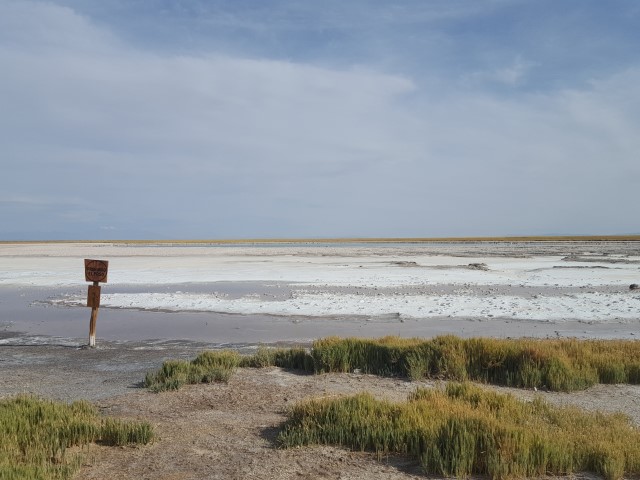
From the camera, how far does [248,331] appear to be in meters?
14.4

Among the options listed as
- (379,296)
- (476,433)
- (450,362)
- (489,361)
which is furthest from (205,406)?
(379,296)

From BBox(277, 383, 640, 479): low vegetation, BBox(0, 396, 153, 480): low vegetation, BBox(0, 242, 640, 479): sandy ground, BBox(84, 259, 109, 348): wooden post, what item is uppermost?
BBox(84, 259, 109, 348): wooden post

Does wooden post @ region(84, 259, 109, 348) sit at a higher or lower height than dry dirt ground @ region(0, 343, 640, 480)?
higher

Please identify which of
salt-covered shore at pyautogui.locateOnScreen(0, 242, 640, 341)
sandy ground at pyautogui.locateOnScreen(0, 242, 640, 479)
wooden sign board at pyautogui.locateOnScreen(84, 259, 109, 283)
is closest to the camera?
sandy ground at pyautogui.locateOnScreen(0, 242, 640, 479)

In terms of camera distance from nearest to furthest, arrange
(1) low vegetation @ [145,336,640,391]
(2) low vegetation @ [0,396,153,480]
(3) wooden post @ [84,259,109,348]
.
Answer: (2) low vegetation @ [0,396,153,480] < (1) low vegetation @ [145,336,640,391] < (3) wooden post @ [84,259,109,348]

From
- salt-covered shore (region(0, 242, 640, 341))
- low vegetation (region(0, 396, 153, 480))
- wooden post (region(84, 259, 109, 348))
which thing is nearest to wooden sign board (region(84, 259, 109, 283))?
wooden post (region(84, 259, 109, 348))

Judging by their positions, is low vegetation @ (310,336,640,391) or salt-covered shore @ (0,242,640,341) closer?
low vegetation @ (310,336,640,391)

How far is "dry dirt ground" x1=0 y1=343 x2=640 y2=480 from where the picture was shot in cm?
518

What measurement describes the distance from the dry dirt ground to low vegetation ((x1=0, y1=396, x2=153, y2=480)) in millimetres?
180

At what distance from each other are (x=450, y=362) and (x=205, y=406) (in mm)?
Answer: 3895

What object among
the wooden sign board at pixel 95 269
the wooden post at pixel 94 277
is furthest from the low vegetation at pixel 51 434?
the wooden sign board at pixel 95 269

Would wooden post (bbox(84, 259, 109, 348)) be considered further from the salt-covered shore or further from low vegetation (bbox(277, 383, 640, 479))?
low vegetation (bbox(277, 383, 640, 479))

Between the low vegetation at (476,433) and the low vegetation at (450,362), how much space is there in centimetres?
183

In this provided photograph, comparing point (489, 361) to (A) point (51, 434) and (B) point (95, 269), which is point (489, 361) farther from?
(B) point (95, 269)
